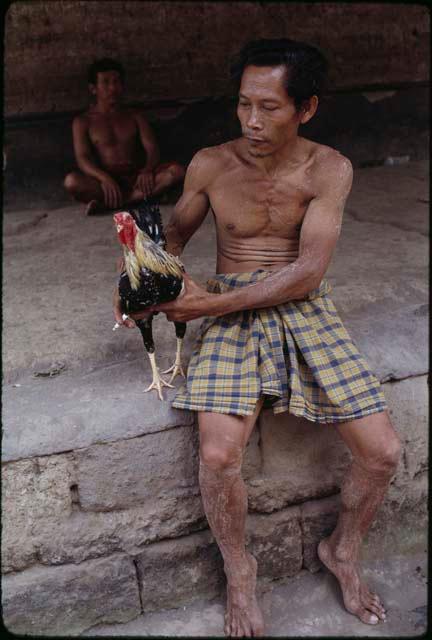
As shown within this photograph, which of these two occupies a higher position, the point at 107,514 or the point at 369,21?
the point at 369,21

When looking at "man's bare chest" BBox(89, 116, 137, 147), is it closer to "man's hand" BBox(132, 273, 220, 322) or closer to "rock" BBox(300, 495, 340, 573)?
"man's hand" BBox(132, 273, 220, 322)

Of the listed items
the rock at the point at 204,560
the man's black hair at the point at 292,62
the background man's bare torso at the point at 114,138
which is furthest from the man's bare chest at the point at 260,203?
the background man's bare torso at the point at 114,138

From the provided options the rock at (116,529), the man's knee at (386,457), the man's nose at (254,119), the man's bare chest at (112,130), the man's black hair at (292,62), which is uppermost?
the man's black hair at (292,62)

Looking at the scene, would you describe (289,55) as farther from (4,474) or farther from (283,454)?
(4,474)

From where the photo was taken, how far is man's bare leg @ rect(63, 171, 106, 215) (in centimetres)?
512

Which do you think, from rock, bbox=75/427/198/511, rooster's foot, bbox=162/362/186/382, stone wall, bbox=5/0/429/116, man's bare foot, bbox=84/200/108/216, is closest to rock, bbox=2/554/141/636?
rock, bbox=75/427/198/511

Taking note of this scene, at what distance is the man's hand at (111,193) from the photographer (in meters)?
5.11

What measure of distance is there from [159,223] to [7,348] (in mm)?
969

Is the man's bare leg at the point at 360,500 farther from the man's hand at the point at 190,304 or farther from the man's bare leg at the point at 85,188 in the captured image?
the man's bare leg at the point at 85,188

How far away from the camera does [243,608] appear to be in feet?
8.18

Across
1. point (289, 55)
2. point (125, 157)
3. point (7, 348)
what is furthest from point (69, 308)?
point (125, 157)

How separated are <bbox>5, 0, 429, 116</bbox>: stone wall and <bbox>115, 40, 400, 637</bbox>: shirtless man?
3.08 metres

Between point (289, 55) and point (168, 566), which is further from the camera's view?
point (168, 566)

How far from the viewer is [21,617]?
2531 millimetres
